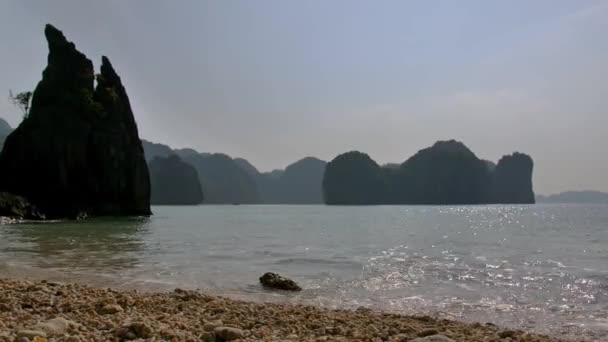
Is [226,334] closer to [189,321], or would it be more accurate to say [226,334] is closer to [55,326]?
[189,321]

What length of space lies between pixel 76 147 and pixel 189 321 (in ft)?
252

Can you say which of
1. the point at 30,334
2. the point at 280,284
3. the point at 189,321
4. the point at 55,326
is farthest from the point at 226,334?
the point at 280,284

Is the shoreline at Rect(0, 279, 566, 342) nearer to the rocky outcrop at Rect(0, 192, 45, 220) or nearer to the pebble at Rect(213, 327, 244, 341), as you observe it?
the pebble at Rect(213, 327, 244, 341)

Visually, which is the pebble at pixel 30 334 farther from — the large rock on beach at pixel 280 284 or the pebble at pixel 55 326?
the large rock on beach at pixel 280 284

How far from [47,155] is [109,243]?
161 feet

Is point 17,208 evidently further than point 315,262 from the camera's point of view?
Yes

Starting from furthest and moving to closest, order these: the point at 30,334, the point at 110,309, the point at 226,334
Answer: the point at 110,309, the point at 226,334, the point at 30,334

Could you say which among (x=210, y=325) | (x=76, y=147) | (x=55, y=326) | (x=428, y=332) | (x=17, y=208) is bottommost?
(x=428, y=332)

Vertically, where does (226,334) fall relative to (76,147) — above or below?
below

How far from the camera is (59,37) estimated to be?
8338cm

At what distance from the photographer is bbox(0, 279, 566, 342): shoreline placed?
787 cm

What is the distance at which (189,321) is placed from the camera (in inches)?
372

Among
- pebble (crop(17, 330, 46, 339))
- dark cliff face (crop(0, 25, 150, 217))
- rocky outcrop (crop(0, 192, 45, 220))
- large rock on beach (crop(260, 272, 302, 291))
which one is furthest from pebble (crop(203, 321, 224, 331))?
dark cliff face (crop(0, 25, 150, 217))

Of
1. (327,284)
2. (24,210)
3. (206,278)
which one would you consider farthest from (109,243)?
(24,210)
